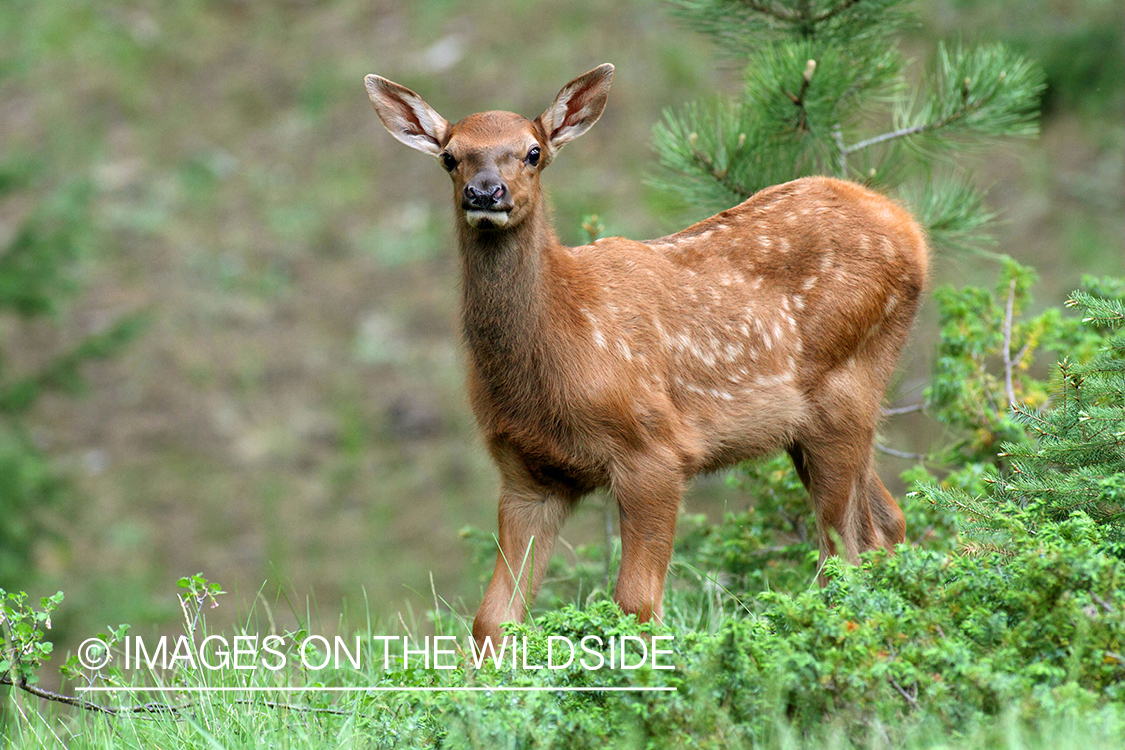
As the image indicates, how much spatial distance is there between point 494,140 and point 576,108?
636 millimetres

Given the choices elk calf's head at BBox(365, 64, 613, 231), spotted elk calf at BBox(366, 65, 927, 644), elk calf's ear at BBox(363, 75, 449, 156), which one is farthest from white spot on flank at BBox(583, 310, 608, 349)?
elk calf's ear at BBox(363, 75, 449, 156)

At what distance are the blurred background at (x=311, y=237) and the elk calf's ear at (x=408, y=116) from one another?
6.57 metres

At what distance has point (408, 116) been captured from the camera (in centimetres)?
544

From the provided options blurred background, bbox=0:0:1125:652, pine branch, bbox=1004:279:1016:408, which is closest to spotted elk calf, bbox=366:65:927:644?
pine branch, bbox=1004:279:1016:408

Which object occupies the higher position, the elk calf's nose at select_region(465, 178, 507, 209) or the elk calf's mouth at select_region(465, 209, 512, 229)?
the elk calf's nose at select_region(465, 178, 507, 209)

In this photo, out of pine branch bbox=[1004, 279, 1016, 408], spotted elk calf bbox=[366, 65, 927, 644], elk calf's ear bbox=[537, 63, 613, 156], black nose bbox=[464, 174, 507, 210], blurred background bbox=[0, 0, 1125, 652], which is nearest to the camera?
black nose bbox=[464, 174, 507, 210]

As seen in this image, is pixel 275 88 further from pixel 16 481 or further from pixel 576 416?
pixel 576 416

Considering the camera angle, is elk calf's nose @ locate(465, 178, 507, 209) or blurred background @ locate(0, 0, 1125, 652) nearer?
elk calf's nose @ locate(465, 178, 507, 209)

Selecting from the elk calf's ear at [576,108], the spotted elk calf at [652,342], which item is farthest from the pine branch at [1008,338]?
the elk calf's ear at [576,108]

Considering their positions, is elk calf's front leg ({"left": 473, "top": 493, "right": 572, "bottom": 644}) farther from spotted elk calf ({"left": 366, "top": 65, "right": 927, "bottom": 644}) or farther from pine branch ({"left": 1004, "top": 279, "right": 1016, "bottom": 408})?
pine branch ({"left": 1004, "top": 279, "right": 1016, "bottom": 408})

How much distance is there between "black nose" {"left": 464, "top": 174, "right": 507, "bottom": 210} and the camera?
4727 millimetres

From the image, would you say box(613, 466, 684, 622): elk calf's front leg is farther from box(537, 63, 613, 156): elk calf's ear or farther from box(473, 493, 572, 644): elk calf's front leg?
box(537, 63, 613, 156): elk calf's ear

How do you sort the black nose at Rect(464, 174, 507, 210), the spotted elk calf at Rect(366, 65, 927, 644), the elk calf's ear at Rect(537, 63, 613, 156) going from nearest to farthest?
the black nose at Rect(464, 174, 507, 210) → the spotted elk calf at Rect(366, 65, 927, 644) → the elk calf's ear at Rect(537, 63, 613, 156)

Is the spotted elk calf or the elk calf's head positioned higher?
the elk calf's head
